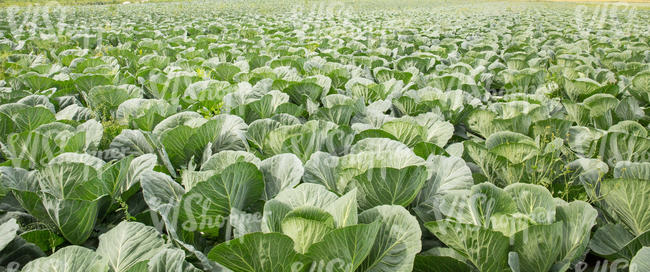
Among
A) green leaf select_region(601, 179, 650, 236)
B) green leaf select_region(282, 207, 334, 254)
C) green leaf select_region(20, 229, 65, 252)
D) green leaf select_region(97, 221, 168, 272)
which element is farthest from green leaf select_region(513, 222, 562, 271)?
green leaf select_region(20, 229, 65, 252)

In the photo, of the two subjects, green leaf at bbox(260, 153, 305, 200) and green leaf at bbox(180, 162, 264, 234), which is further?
green leaf at bbox(260, 153, 305, 200)

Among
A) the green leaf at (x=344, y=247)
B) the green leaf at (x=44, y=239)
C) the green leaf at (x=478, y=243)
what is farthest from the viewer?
the green leaf at (x=44, y=239)

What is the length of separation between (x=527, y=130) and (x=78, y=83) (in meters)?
3.34

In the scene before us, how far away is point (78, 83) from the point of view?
307 cm

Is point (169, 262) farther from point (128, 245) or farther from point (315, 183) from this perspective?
point (315, 183)

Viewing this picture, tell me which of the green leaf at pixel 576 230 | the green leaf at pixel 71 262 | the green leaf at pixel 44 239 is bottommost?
the green leaf at pixel 44 239

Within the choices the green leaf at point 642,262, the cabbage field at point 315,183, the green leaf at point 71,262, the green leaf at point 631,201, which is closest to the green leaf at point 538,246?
the cabbage field at point 315,183

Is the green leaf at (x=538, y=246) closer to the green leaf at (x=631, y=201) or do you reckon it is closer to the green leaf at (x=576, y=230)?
the green leaf at (x=576, y=230)

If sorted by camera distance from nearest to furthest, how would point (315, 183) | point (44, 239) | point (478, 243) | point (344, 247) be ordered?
point (344, 247) < point (478, 243) < point (44, 239) < point (315, 183)

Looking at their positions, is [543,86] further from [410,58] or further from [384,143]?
[384,143]

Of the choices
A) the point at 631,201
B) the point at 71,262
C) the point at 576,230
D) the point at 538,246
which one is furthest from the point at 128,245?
the point at 631,201

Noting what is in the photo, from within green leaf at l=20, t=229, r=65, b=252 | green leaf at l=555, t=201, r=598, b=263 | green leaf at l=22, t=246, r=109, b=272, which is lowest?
green leaf at l=20, t=229, r=65, b=252

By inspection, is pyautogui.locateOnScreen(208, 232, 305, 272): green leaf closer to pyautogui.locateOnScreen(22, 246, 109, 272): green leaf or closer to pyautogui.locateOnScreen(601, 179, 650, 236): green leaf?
pyautogui.locateOnScreen(22, 246, 109, 272): green leaf

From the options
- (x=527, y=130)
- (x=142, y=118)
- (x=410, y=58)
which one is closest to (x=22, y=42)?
(x=142, y=118)
